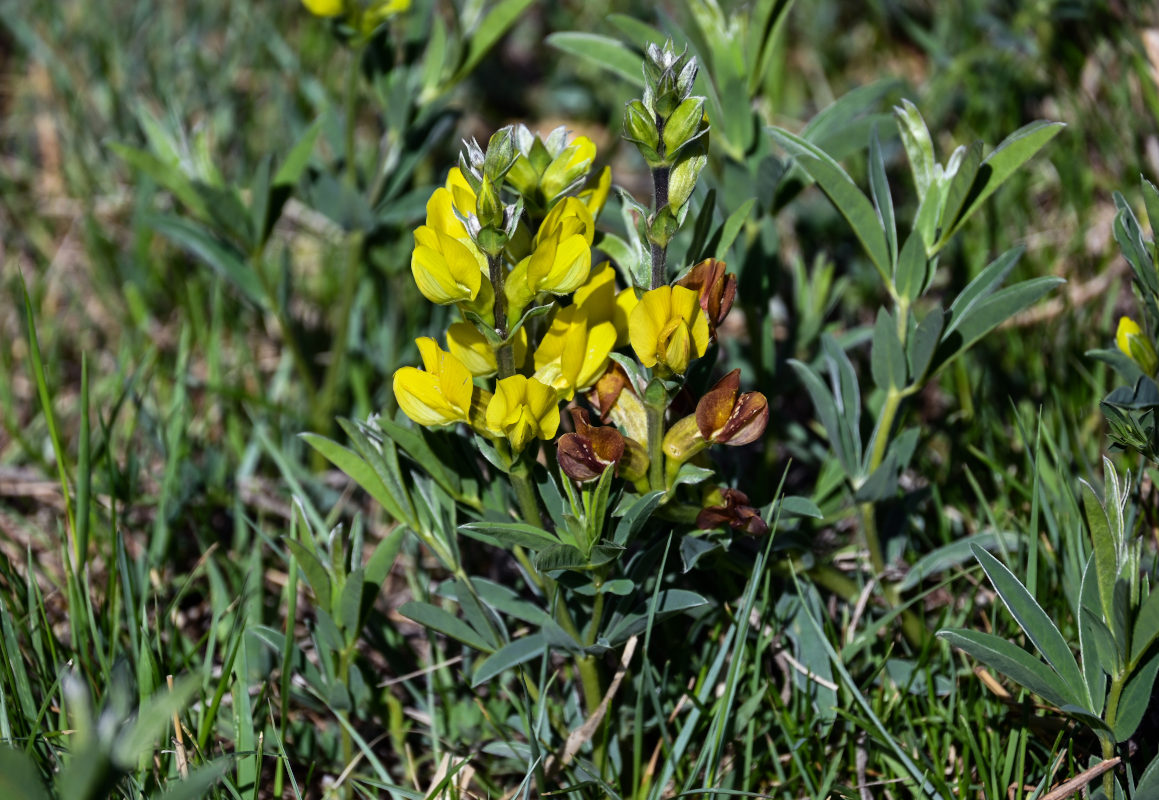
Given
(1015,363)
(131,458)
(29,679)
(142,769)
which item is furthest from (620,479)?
(1015,363)

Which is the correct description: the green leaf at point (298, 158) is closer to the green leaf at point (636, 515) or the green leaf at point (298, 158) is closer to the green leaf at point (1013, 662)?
the green leaf at point (636, 515)

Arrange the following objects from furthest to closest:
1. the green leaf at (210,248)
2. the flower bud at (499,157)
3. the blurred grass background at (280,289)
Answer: the green leaf at (210,248) → the blurred grass background at (280,289) → the flower bud at (499,157)

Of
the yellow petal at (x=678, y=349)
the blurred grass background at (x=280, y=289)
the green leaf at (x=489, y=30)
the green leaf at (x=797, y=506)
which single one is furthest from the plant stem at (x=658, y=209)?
the green leaf at (x=489, y=30)

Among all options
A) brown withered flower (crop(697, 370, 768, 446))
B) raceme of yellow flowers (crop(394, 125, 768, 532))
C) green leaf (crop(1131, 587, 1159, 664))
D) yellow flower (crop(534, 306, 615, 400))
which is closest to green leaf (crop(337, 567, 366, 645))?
raceme of yellow flowers (crop(394, 125, 768, 532))

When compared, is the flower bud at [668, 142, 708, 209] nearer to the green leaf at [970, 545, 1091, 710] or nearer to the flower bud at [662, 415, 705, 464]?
the flower bud at [662, 415, 705, 464]

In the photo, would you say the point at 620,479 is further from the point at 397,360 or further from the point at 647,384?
the point at 397,360
